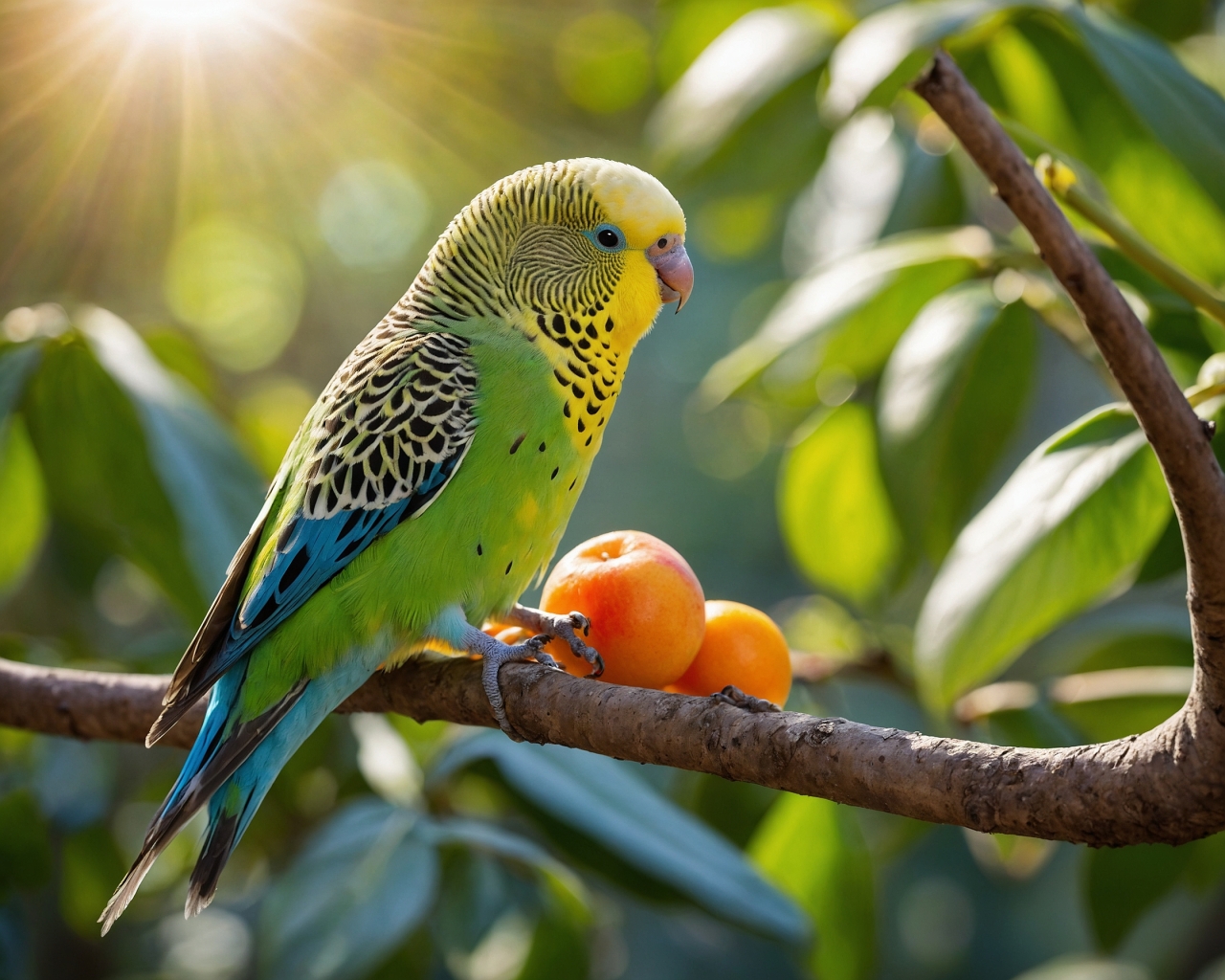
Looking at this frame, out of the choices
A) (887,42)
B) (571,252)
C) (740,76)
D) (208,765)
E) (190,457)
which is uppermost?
(887,42)

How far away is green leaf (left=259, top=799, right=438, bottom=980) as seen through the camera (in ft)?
5.64

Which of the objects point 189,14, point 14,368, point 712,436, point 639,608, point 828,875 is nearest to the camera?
point 639,608

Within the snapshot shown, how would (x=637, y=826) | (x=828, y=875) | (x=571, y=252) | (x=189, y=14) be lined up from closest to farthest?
(x=571, y=252), (x=637, y=826), (x=828, y=875), (x=189, y=14)

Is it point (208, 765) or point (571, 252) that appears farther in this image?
point (571, 252)

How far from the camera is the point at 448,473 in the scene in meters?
1.70

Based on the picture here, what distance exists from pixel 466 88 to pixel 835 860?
305 centimetres

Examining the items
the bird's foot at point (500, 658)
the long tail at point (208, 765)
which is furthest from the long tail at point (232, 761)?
the bird's foot at point (500, 658)

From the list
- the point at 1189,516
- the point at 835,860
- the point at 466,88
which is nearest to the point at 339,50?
the point at 466,88

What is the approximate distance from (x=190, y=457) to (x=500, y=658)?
2.65 ft

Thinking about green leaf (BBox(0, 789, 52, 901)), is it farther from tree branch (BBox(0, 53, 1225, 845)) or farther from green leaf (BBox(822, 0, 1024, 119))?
green leaf (BBox(822, 0, 1024, 119))

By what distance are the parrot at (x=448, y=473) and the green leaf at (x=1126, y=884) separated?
1200 millimetres

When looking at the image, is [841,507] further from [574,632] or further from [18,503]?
[18,503]

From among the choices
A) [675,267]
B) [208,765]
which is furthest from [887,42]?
[208,765]

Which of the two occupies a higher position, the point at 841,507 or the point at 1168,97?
the point at 1168,97
